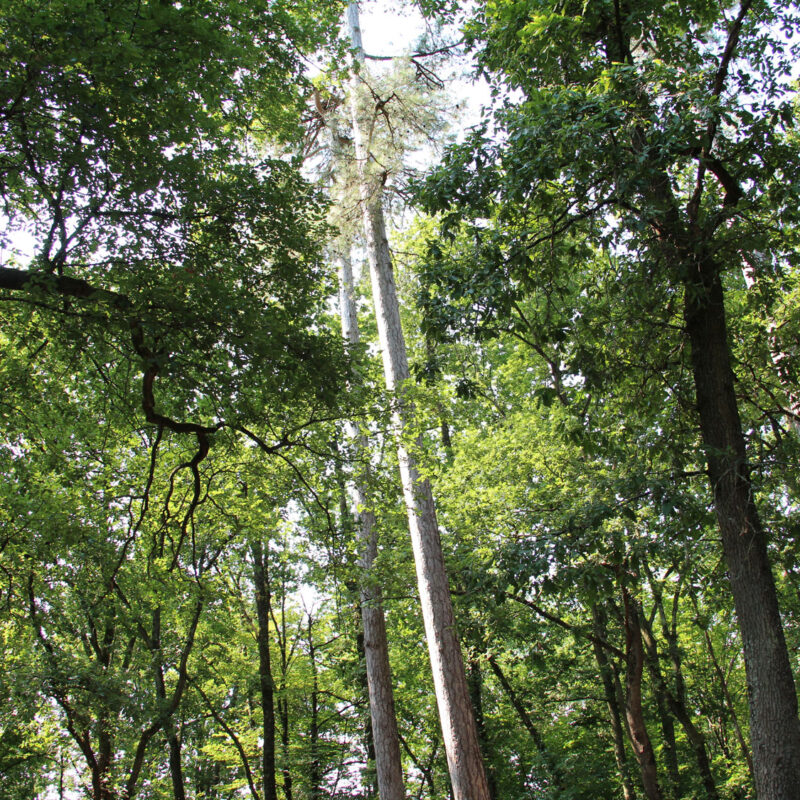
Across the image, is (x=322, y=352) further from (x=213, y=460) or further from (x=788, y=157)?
(x=788, y=157)

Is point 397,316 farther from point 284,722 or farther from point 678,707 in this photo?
point 284,722

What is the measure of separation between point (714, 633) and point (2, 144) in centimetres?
1512

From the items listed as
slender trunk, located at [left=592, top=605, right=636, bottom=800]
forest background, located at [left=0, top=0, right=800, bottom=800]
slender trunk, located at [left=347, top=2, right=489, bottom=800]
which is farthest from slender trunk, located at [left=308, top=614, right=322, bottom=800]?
slender trunk, located at [left=347, top=2, right=489, bottom=800]

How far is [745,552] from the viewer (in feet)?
14.5

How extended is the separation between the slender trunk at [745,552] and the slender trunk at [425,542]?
2519 millimetres

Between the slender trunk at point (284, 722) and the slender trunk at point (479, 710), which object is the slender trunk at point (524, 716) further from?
the slender trunk at point (284, 722)

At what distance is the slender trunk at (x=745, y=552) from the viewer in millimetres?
4098

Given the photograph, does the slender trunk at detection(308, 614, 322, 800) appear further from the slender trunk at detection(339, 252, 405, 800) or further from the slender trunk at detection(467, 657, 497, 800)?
the slender trunk at detection(339, 252, 405, 800)

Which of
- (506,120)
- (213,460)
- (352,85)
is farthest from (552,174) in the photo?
(352,85)

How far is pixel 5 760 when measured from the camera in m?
9.87

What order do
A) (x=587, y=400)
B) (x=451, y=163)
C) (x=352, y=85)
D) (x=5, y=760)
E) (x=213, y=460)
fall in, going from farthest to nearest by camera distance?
(x=5, y=760) → (x=352, y=85) → (x=213, y=460) → (x=587, y=400) → (x=451, y=163)

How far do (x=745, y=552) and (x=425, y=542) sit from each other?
12.3 ft

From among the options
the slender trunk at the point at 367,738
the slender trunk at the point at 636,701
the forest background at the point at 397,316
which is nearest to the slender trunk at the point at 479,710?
the slender trunk at the point at 367,738

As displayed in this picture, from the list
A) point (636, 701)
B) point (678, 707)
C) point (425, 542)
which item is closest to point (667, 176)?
point (425, 542)
